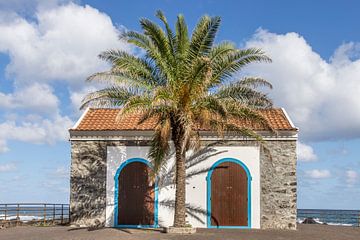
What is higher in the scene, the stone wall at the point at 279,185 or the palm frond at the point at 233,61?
the palm frond at the point at 233,61

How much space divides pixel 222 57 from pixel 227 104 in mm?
1728

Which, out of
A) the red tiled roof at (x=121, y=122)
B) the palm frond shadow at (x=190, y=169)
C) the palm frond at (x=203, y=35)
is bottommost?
the palm frond shadow at (x=190, y=169)

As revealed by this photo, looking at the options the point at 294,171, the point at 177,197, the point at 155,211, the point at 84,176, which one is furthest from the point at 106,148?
the point at 294,171

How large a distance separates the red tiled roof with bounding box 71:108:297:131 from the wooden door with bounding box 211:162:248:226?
6.79 ft

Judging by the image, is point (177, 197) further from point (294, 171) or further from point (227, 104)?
point (294, 171)

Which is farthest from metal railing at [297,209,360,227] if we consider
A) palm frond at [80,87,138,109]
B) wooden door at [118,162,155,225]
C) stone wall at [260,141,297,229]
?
palm frond at [80,87,138,109]

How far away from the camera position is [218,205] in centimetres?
2277

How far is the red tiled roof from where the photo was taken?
76.2 ft

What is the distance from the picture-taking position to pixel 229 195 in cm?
2281

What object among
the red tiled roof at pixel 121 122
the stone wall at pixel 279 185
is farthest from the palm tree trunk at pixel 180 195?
the stone wall at pixel 279 185

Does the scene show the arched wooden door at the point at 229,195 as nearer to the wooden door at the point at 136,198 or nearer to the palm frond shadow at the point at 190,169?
the palm frond shadow at the point at 190,169

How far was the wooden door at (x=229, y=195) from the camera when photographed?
2269 cm

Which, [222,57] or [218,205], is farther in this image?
[218,205]

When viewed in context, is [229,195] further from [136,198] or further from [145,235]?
[145,235]
